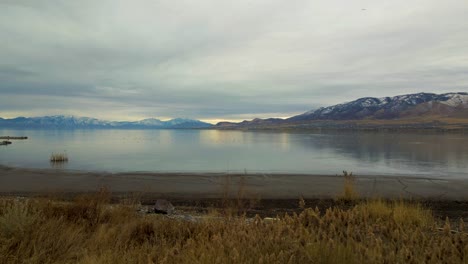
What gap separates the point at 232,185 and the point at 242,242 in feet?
47.0

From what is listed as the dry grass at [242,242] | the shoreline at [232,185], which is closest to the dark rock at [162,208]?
the dry grass at [242,242]

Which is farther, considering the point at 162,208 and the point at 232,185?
the point at 232,185

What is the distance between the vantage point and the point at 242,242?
13.7 ft

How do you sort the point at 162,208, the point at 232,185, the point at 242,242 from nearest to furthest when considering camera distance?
the point at 242,242 → the point at 162,208 → the point at 232,185

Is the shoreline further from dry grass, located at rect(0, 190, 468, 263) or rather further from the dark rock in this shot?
dry grass, located at rect(0, 190, 468, 263)

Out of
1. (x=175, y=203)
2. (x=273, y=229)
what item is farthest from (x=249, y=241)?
(x=175, y=203)

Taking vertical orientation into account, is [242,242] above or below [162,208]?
above

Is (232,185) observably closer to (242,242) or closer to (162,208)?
(162,208)

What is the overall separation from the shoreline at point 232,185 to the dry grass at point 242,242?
8.73 metres

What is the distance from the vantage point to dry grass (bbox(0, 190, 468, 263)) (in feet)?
12.0

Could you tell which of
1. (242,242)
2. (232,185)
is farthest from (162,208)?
(232,185)

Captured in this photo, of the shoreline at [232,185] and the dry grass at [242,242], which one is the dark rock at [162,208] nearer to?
the dry grass at [242,242]

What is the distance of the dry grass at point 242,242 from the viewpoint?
3.65 metres

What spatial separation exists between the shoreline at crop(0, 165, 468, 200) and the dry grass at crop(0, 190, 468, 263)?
8730 mm
